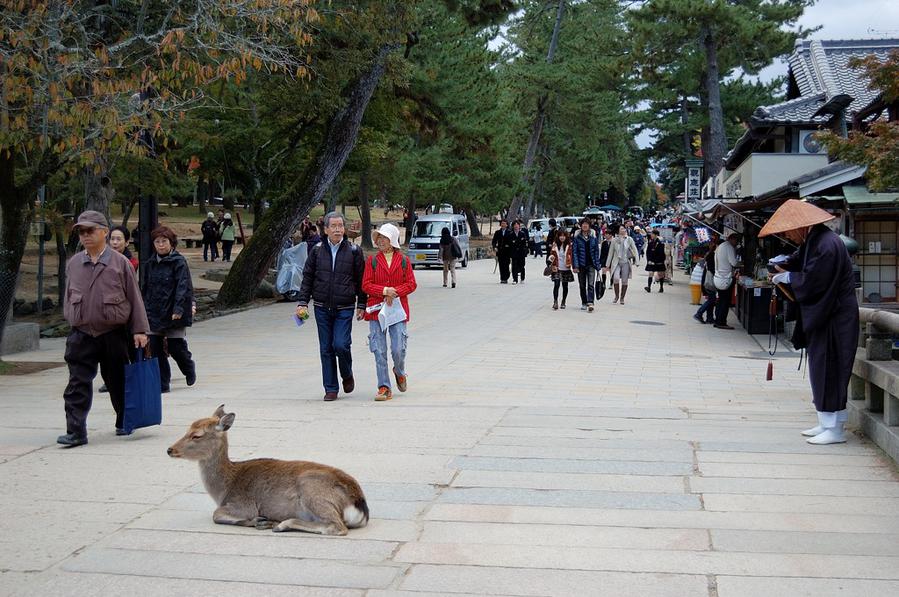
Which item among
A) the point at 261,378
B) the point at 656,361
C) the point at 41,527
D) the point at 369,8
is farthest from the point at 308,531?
the point at 369,8

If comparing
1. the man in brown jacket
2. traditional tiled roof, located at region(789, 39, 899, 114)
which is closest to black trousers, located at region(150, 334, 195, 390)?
the man in brown jacket

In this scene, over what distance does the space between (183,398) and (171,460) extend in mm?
3255

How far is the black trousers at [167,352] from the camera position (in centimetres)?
1077

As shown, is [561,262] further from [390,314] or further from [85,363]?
[85,363]

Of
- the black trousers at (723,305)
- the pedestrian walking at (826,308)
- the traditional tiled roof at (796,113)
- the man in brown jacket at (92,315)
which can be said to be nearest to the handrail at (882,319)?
the pedestrian walking at (826,308)

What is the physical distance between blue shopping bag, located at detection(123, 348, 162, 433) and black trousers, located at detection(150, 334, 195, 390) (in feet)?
8.66

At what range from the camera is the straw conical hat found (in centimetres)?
768

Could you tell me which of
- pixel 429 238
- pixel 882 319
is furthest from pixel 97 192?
pixel 429 238

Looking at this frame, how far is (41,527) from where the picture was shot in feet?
18.5

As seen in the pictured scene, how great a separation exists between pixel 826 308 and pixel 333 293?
466cm

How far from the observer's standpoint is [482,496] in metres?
6.32

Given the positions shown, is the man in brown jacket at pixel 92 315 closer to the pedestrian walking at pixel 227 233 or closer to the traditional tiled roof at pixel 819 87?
the traditional tiled roof at pixel 819 87

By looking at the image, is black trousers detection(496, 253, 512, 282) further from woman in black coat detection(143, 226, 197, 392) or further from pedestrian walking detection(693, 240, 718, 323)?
woman in black coat detection(143, 226, 197, 392)

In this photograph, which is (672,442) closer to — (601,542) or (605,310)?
(601,542)
